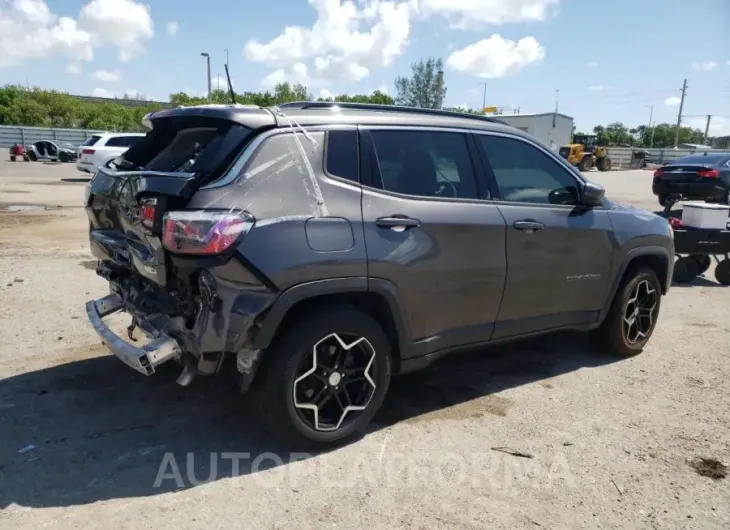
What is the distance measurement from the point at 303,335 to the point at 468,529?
4.14 feet

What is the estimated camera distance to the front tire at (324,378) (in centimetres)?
324

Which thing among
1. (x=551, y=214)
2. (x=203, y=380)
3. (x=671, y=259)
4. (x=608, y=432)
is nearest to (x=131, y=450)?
(x=203, y=380)

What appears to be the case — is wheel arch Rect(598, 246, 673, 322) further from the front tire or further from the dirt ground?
the front tire

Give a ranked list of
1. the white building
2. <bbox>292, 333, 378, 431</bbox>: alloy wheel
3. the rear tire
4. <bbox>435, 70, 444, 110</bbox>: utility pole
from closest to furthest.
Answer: <bbox>292, 333, 378, 431</bbox>: alloy wheel, the rear tire, <bbox>435, 70, 444, 110</bbox>: utility pole, the white building

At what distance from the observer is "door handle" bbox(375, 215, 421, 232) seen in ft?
11.3

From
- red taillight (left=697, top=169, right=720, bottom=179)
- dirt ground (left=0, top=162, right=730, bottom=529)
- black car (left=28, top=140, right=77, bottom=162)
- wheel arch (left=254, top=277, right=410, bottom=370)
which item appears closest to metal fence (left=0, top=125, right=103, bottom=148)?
black car (left=28, top=140, right=77, bottom=162)

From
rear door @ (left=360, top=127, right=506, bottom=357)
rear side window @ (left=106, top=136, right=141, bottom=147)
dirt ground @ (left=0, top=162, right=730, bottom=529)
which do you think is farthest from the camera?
A: rear side window @ (left=106, top=136, right=141, bottom=147)

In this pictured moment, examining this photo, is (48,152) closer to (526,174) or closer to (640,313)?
(526,174)

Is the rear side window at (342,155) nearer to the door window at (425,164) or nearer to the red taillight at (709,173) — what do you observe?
the door window at (425,164)

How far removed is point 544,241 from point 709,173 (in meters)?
12.3

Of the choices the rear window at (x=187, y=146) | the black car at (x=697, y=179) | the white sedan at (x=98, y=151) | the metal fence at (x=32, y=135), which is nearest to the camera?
the rear window at (x=187, y=146)

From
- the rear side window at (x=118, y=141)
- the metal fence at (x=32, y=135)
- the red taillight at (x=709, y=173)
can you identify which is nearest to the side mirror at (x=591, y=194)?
the red taillight at (x=709, y=173)

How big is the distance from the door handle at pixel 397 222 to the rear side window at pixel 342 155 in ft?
0.90

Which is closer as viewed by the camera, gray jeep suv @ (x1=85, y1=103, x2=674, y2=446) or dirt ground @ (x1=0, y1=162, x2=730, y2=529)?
dirt ground @ (x1=0, y1=162, x2=730, y2=529)
